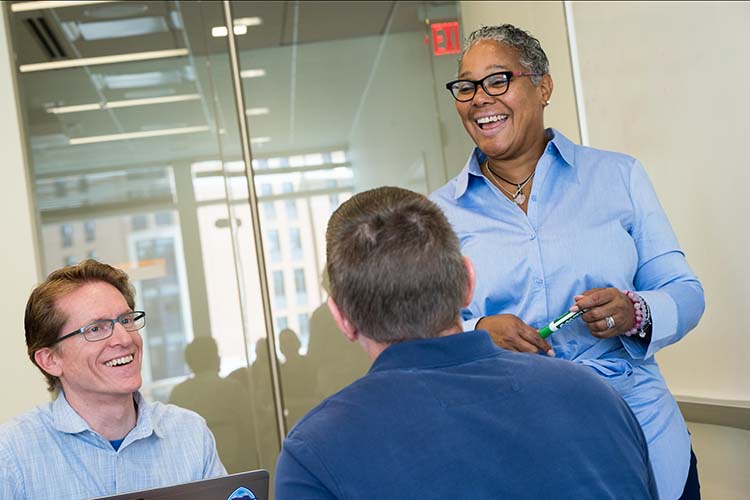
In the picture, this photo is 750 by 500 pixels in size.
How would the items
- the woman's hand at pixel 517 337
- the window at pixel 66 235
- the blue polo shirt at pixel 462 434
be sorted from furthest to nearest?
the window at pixel 66 235 → the woman's hand at pixel 517 337 → the blue polo shirt at pixel 462 434

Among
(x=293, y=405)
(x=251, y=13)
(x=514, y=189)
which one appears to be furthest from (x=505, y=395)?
(x=251, y=13)

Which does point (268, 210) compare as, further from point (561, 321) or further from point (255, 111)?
point (561, 321)

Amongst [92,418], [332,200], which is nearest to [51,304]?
[92,418]

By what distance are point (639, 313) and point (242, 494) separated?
3.13 ft

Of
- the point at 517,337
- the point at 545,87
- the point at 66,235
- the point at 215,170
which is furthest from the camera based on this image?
the point at 215,170

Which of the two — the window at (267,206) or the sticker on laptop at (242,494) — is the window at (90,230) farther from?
the sticker on laptop at (242,494)

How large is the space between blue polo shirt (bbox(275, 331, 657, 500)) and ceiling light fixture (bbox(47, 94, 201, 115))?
128 inches

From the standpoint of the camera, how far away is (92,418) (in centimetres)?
230

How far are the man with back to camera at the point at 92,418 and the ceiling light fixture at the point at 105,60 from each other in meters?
2.19

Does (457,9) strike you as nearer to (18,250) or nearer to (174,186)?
(174,186)

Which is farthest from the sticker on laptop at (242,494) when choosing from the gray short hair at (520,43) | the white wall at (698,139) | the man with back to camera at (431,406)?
the white wall at (698,139)

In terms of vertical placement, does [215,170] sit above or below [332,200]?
above

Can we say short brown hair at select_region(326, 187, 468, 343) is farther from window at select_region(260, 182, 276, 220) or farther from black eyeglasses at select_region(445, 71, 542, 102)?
window at select_region(260, 182, 276, 220)

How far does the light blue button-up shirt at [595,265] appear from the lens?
7.16 feet
